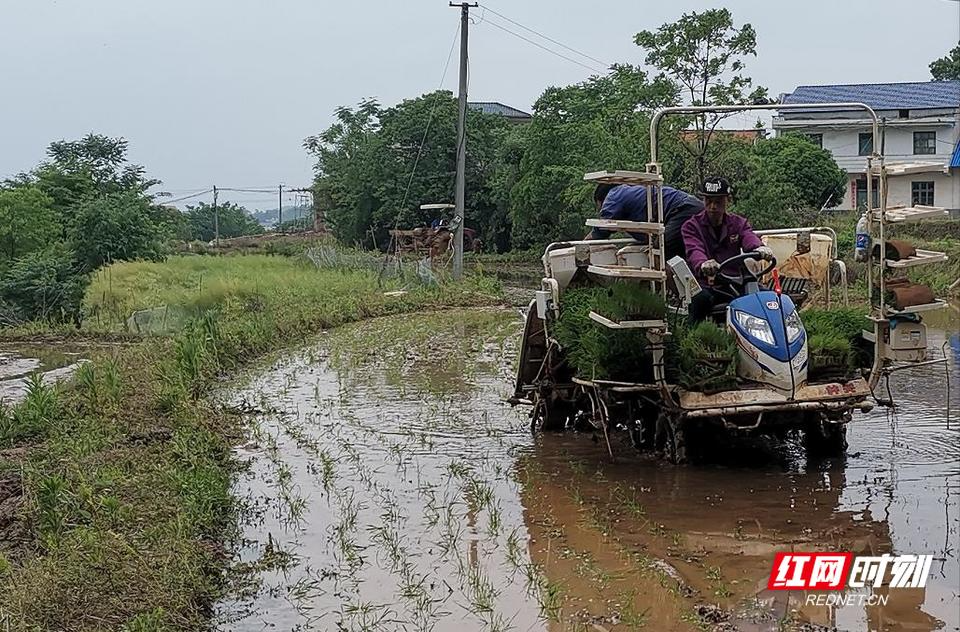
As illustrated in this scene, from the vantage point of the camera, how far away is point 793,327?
6.46 meters

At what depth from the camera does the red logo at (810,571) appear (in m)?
4.66

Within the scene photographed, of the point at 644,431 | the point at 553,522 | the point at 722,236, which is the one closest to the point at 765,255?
the point at 722,236

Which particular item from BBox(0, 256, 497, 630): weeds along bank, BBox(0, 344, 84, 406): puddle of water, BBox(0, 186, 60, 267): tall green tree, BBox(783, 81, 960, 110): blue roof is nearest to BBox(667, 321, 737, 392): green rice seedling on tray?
BBox(0, 256, 497, 630): weeds along bank

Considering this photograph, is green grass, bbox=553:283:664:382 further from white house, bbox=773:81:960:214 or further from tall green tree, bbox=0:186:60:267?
white house, bbox=773:81:960:214

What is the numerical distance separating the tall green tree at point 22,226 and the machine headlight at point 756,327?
24930 mm

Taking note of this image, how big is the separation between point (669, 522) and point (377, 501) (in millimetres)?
1752

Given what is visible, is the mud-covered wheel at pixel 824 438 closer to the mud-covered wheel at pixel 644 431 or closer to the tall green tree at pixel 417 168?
the mud-covered wheel at pixel 644 431

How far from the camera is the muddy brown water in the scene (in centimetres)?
456

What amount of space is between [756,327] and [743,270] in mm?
757

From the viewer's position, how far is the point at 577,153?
105 feet

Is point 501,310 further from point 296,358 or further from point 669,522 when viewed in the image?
point 669,522

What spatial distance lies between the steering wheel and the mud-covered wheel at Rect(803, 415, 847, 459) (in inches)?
38.1

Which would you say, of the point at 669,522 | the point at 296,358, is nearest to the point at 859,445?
the point at 669,522

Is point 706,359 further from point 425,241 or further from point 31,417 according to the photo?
point 425,241
